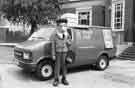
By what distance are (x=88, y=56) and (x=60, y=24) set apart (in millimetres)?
2398

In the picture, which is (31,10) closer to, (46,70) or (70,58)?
(70,58)

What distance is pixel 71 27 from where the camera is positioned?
750 centimetres

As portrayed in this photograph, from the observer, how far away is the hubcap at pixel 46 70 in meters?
6.61

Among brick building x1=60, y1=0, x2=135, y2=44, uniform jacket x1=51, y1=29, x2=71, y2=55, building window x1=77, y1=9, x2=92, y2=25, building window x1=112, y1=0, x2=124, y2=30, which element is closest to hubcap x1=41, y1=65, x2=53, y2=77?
uniform jacket x1=51, y1=29, x2=71, y2=55

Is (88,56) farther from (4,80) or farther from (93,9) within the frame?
(93,9)

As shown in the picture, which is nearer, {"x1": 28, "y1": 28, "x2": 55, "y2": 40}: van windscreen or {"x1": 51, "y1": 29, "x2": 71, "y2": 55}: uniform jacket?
{"x1": 51, "y1": 29, "x2": 71, "y2": 55}: uniform jacket

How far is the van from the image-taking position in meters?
6.46

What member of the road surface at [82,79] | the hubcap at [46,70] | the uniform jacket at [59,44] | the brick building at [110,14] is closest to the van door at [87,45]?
the road surface at [82,79]

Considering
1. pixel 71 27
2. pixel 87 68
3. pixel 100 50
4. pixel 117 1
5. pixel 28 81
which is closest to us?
pixel 28 81

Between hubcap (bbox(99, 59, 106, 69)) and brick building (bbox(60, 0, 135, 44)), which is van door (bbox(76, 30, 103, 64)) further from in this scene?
brick building (bbox(60, 0, 135, 44))

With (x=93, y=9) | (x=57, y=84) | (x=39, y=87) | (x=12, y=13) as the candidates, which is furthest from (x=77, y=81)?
(x=12, y=13)

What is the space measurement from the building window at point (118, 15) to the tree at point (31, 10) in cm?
588

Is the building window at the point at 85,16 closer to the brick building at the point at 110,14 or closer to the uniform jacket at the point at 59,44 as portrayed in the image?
the brick building at the point at 110,14

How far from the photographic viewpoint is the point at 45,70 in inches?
263
